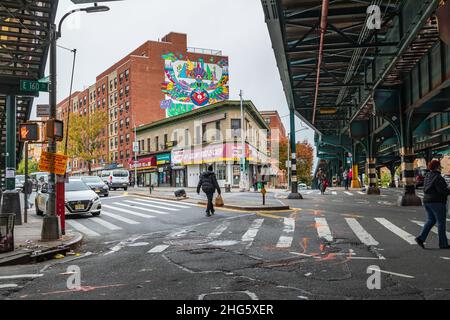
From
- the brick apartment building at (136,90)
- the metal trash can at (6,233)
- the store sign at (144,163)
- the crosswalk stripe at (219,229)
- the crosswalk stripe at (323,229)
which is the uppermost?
the brick apartment building at (136,90)

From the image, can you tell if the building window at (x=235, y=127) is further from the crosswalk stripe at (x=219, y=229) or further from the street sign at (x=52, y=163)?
the street sign at (x=52, y=163)

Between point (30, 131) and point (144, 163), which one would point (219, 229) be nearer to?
point (30, 131)

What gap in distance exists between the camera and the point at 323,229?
12.5 m

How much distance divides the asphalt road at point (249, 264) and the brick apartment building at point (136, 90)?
61.2m

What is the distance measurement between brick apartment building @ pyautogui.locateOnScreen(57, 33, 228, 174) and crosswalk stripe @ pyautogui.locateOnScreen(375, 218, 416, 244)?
6210 cm

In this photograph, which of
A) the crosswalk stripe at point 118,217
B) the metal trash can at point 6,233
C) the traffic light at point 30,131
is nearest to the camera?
the metal trash can at point 6,233

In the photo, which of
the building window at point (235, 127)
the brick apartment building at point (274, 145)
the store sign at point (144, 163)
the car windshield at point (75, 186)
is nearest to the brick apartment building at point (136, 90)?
the store sign at point (144, 163)

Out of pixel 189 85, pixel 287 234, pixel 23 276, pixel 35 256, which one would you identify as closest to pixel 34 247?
pixel 35 256

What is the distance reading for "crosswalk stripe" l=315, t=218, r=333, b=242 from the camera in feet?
36.2

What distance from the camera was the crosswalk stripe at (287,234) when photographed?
9984 mm

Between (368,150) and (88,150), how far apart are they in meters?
50.4

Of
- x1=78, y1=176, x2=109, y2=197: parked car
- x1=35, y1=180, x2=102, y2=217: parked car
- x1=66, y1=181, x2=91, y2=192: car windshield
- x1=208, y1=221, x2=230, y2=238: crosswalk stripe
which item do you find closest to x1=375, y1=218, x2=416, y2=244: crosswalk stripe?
x1=208, y1=221, x2=230, y2=238: crosswalk stripe
